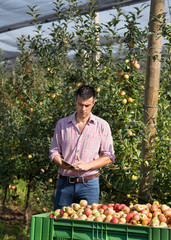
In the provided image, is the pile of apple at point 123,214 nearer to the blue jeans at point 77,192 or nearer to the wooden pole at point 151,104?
the blue jeans at point 77,192

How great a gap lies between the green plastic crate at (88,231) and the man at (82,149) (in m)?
0.93

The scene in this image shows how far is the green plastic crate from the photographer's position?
1.63 m

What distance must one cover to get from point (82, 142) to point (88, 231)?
3.72 feet

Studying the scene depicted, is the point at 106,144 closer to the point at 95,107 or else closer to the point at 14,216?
the point at 95,107

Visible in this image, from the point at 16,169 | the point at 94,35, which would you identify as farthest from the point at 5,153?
the point at 94,35

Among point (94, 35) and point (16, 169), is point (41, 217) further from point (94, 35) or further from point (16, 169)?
point (16, 169)

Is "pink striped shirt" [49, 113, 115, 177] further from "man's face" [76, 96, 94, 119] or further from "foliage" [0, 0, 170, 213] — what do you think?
"foliage" [0, 0, 170, 213]

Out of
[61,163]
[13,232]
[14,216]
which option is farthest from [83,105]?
[14,216]

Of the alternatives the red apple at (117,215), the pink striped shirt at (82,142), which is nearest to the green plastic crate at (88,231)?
the red apple at (117,215)

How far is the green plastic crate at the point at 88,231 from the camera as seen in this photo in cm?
163

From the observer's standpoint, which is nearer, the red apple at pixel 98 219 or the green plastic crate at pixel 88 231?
the green plastic crate at pixel 88 231

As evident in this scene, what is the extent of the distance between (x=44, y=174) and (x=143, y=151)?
1.66 m

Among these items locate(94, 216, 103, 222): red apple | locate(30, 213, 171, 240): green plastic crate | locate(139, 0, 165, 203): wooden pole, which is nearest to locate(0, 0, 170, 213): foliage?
locate(139, 0, 165, 203): wooden pole

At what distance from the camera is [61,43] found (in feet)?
13.1
